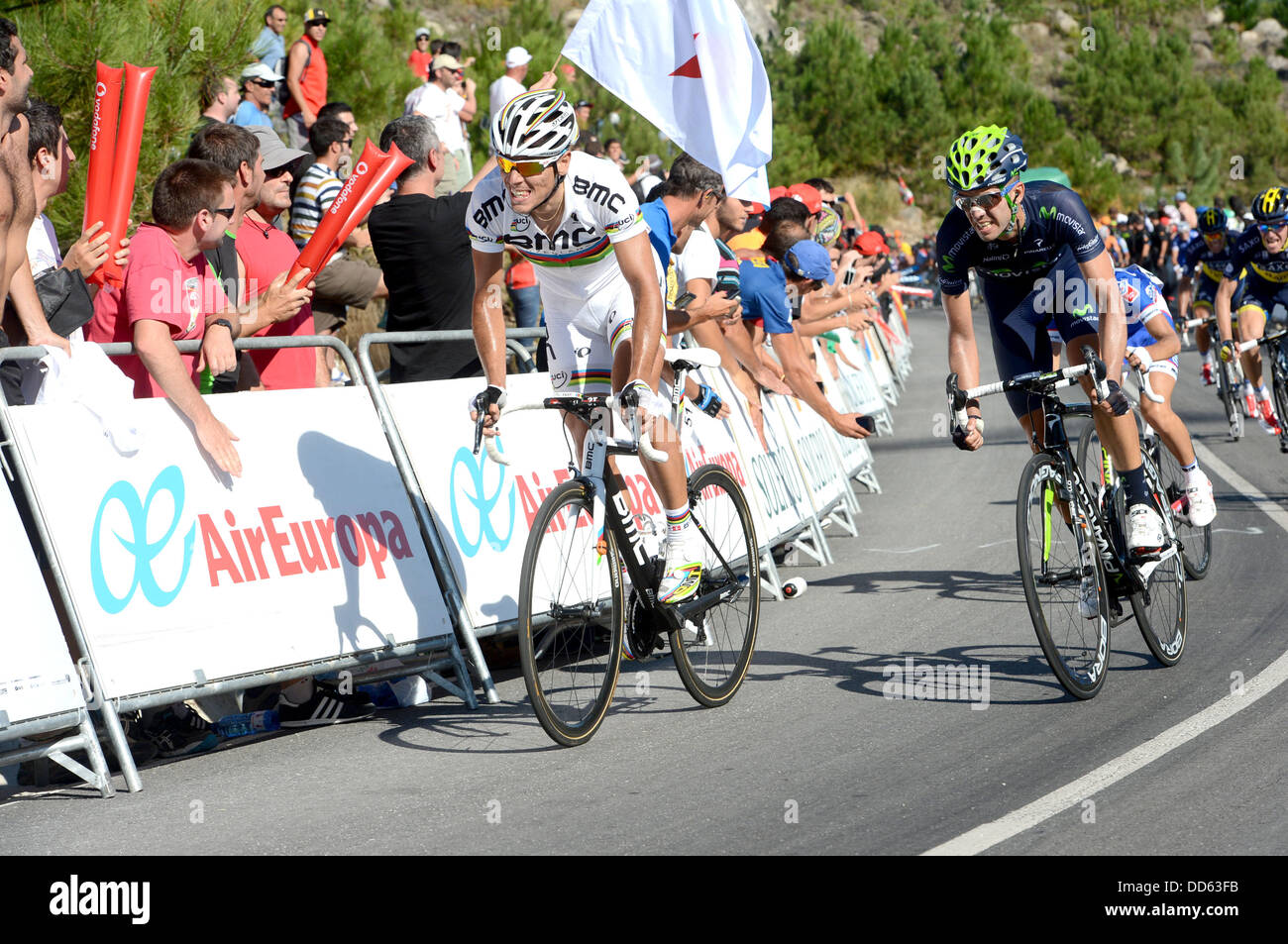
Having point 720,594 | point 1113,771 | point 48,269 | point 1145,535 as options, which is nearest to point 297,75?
point 48,269

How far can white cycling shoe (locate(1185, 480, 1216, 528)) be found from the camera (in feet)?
25.9

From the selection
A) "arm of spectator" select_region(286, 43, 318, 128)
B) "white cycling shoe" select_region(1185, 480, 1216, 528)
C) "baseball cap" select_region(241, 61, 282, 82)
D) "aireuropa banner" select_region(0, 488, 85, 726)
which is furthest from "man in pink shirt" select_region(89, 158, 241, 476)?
"arm of spectator" select_region(286, 43, 318, 128)

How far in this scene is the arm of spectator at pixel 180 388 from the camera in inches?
231

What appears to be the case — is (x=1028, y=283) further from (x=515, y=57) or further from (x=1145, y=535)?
(x=515, y=57)

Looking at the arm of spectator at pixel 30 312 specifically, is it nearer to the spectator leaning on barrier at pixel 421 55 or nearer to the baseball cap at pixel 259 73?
the baseball cap at pixel 259 73

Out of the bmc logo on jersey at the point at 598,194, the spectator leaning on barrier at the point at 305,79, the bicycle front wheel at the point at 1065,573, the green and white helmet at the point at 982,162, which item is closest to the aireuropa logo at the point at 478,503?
the bmc logo on jersey at the point at 598,194

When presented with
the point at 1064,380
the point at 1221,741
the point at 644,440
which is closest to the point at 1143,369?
the point at 1064,380

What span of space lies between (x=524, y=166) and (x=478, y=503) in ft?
6.50

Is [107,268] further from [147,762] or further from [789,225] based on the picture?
[789,225]

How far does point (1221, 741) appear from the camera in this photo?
5.41m

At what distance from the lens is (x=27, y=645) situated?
16.6 feet

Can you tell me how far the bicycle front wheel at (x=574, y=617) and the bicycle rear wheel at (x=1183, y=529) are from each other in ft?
11.3

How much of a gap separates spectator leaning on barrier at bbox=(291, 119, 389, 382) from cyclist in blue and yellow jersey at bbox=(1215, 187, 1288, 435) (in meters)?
7.83
